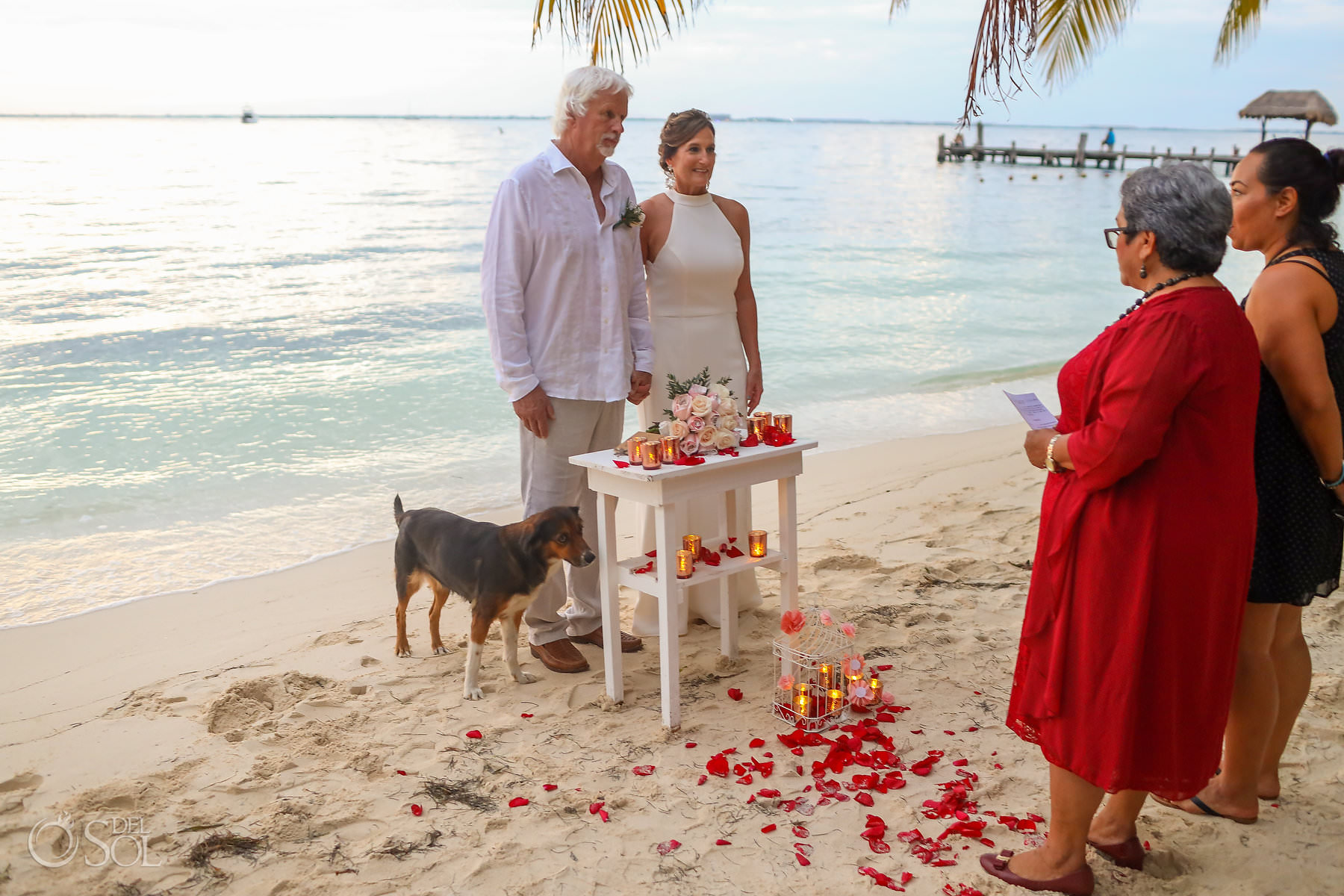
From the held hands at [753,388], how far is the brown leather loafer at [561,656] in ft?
5.22

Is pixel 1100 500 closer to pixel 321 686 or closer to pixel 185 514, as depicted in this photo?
pixel 321 686

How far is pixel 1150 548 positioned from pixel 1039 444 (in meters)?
0.39

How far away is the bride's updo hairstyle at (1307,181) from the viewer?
9.13ft

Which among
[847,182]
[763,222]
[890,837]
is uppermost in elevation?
[847,182]

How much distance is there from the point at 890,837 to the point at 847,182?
4681 centimetres

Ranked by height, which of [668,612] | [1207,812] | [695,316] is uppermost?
[695,316]

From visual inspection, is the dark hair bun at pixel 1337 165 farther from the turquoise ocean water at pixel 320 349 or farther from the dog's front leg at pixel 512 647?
the turquoise ocean water at pixel 320 349

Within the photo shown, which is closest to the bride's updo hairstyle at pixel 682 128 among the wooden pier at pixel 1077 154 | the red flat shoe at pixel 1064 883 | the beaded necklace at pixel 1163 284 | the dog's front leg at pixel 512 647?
the dog's front leg at pixel 512 647

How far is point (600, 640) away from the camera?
4.68 meters

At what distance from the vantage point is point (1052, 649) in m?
2.51

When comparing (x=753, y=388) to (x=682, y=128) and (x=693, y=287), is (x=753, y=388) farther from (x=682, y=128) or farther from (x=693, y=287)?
(x=682, y=128)

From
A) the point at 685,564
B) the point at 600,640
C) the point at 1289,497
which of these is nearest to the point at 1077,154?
the point at 600,640

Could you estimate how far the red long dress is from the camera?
2.23m

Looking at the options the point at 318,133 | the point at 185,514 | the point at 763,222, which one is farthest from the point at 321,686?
the point at 318,133
